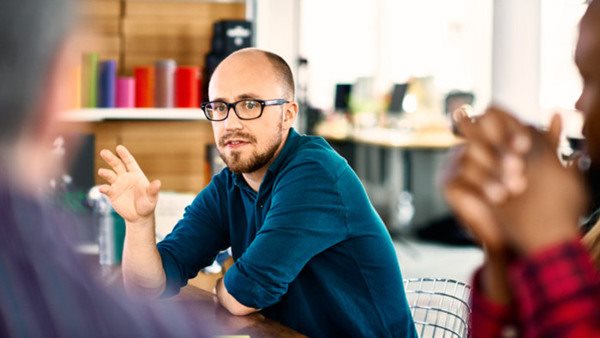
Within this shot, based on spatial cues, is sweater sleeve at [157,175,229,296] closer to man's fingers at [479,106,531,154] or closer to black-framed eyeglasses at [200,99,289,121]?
black-framed eyeglasses at [200,99,289,121]

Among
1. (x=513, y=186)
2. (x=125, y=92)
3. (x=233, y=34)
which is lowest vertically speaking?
(x=513, y=186)

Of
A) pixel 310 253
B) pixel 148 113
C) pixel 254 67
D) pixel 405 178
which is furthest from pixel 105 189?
pixel 405 178

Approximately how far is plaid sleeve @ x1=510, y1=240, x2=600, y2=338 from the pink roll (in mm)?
3662

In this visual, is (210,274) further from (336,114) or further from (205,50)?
(336,114)

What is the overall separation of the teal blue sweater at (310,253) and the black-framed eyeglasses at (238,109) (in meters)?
0.11

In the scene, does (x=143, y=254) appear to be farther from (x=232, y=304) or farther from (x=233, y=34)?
(x=233, y=34)

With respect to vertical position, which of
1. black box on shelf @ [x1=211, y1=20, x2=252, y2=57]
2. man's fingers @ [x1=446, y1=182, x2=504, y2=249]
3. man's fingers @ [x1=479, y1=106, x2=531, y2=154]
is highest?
black box on shelf @ [x1=211, y1=20, x2=252, y2=57]

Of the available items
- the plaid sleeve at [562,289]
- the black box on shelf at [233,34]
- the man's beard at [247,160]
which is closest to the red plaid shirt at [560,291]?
the plaid sleeve at [562,289]

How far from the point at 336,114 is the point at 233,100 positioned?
7.28 meters

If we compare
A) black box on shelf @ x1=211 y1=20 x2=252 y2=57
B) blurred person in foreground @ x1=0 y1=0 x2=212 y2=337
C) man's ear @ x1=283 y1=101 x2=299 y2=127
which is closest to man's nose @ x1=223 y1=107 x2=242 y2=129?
man's ear @ x1=283 y1=101 x2=299 y2=127

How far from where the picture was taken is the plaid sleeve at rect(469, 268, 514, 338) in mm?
689

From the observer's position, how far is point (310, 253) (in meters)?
1.94

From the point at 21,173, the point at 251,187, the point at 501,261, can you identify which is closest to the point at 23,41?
the point at 21,173

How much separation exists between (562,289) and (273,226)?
4.36 feet
